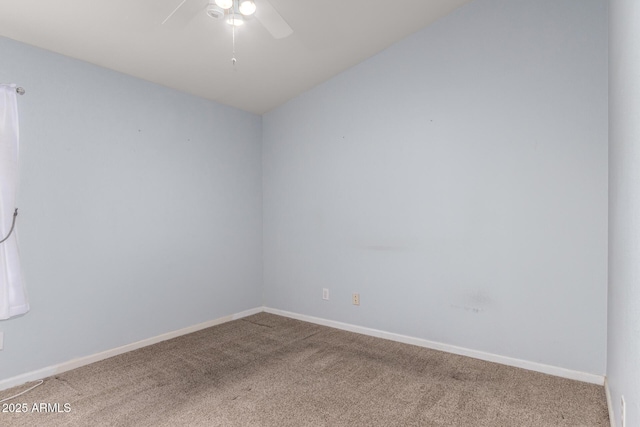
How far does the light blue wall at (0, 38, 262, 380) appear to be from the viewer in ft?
7.81

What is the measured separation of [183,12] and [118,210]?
1532 millimetres

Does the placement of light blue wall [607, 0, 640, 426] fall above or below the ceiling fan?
below

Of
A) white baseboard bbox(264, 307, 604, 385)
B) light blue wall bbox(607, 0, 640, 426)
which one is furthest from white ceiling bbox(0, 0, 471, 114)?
white baseboard bbox(264, 307, 604, 385)

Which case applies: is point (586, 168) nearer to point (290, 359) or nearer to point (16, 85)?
point (290, 359)

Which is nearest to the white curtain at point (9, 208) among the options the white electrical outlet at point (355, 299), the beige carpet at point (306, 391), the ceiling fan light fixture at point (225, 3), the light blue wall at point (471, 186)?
the beige carpet at point (306, 391)

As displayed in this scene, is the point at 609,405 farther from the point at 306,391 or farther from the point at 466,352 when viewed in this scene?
the point at 306,391

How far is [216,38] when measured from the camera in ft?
8.46

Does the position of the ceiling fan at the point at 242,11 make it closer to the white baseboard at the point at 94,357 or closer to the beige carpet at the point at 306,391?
the beige carpet at the point at 306,391

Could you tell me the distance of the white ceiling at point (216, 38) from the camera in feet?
7.11

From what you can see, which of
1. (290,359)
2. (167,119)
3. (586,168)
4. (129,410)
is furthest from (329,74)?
(129,410)

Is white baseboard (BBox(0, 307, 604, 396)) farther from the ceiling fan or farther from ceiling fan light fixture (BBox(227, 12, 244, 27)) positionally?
ceiling fan light fixture (BBox(227, 12, 244, 27))

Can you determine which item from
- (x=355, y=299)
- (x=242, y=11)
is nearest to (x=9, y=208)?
(x=242, y=11)

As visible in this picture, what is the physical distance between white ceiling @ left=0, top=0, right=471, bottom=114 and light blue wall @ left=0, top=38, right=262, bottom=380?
0.22 m

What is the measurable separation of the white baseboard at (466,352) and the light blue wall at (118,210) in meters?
1.00
